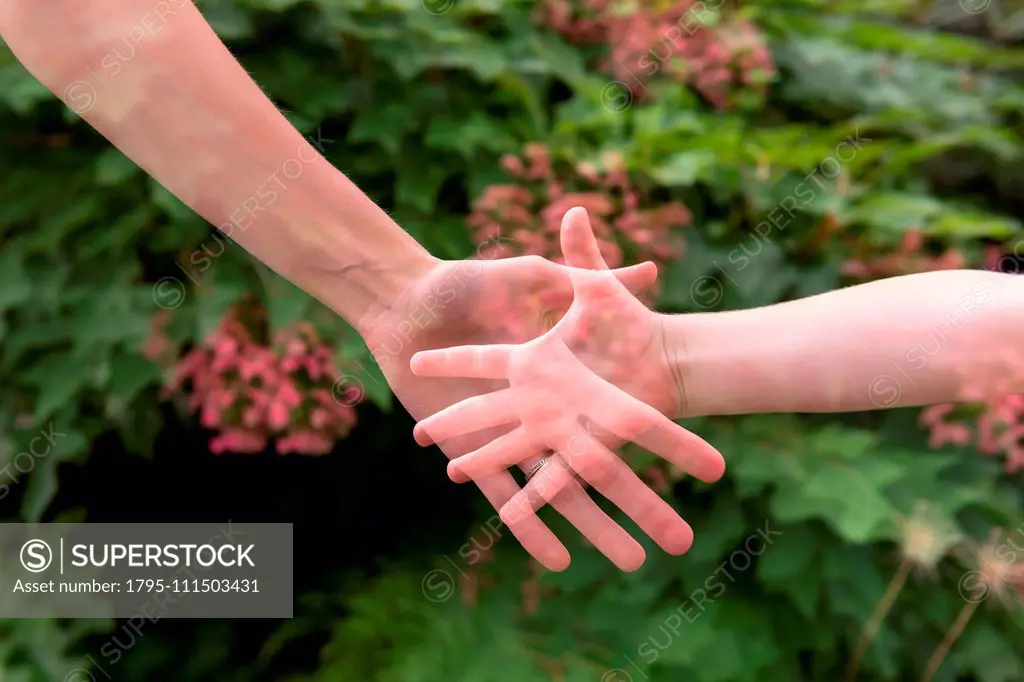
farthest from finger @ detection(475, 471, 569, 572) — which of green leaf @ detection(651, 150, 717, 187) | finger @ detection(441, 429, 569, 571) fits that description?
green leaf @ detection(651, 150, 717, 187)

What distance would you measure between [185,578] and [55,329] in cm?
75

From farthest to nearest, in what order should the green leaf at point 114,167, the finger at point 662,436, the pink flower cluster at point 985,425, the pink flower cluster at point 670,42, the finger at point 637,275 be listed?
1. the pink flower cluster at point 670,42
2. the pink flower cluster at point 985,425
3. the green leaf at point 114,167
4. the finger at point 637,275
5. the finger at point 662,436

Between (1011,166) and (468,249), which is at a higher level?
(468,249)

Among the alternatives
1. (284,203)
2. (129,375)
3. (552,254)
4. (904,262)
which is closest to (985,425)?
(904,262)

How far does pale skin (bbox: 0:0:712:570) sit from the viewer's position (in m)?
1.03

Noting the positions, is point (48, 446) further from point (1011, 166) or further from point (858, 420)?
point (1011, 166)

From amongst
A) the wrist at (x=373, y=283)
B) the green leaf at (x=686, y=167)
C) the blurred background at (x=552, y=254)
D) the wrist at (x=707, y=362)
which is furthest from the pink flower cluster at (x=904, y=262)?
the wrist at (x=373, y=283)

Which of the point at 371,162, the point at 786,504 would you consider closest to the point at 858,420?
the point at 786,504

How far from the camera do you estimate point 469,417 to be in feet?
3.34

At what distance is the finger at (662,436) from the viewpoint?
0.99 metres

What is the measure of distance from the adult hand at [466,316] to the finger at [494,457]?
0.08 m

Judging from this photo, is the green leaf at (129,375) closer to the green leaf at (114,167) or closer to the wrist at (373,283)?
the green leaf at (114,167)

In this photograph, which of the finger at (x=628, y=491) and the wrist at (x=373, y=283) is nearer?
the finger at (x=628, y=491)

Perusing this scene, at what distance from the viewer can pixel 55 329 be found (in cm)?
152
